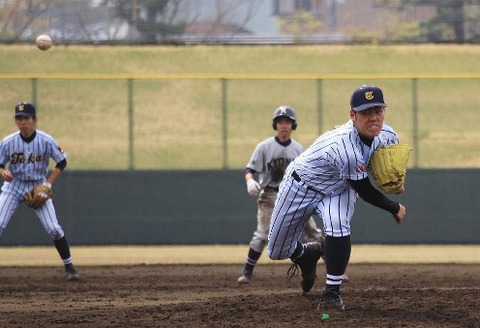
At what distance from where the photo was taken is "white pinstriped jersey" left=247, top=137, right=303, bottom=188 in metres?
10.6

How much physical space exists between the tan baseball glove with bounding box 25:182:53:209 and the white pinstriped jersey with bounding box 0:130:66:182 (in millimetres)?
268

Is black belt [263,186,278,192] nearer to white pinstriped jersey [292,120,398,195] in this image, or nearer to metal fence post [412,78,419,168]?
white pinstriped jersey [292,120,398,195]

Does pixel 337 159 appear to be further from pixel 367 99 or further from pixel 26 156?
Answer: pixel 26 156

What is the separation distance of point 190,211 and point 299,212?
6986mm

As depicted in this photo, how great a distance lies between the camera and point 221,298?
26.8 ft

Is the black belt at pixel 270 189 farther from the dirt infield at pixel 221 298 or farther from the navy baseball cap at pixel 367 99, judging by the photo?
the navy baseball cap at pixel 367 99

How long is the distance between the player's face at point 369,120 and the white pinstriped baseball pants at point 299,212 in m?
0.50

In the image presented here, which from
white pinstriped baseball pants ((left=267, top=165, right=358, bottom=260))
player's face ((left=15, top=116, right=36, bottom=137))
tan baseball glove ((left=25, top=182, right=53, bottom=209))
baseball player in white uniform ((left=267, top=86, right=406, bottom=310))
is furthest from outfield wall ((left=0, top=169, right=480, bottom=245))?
baseball player in white uniform ((left=267, top=86, right=406, bottom=310))

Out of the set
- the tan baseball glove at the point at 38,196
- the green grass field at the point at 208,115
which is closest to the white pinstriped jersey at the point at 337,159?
the tan baseball glove at the point at 38,196

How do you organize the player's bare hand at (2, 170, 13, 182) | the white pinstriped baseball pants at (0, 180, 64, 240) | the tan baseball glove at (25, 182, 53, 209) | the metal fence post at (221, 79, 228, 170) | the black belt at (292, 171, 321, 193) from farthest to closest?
the metal fence post at (221, 79, 228, 170), the white pinstriped baseball pants at (0, 180, 64, 240), the tan baseball glove at (25, 182, 53, 209), the player's bare hand at (2, 170, 13, 182), the black belt at (292, 171, 321, 193)

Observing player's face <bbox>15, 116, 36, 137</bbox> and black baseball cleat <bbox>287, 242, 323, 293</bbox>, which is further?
player's face <bbox>15, 116, 36, 137</bbox>

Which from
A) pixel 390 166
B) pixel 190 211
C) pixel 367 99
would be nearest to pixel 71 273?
pixel 190 211

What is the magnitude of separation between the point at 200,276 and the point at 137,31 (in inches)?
400

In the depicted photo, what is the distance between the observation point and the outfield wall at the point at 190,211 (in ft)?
46.4
